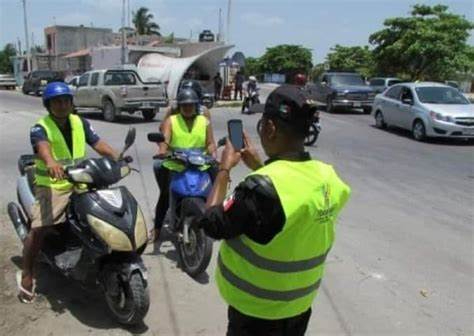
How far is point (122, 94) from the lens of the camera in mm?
19672

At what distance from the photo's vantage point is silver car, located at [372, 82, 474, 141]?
49.2ft

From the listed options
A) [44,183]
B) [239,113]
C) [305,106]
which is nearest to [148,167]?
[44,183]

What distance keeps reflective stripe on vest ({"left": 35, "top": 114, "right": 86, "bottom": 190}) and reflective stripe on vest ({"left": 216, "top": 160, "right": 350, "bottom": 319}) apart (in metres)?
2.33

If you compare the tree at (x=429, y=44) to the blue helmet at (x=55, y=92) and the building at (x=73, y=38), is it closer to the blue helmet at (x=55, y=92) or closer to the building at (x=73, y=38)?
the blue helmet at (x=55, y=92)

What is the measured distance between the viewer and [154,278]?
16.4 feet

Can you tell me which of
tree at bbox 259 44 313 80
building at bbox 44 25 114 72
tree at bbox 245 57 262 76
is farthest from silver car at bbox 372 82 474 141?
tree at bbox 245 57 262 76

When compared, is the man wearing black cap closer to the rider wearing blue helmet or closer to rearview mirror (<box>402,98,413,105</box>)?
the rider wearing blue helmet

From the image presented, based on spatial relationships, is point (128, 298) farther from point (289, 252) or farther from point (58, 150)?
point (289, 252)

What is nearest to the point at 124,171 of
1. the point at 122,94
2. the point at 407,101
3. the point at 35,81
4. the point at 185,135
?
the point at 185,135

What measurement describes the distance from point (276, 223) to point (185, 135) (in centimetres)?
365

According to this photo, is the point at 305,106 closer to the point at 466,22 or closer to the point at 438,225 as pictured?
the point at 438,225

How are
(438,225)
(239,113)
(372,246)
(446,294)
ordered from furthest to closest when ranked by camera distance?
(239,113) → (438,225) → (372,246) → (446,294)

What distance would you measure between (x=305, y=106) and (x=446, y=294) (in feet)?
11.1

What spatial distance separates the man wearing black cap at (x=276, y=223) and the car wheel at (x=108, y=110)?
714 inches
